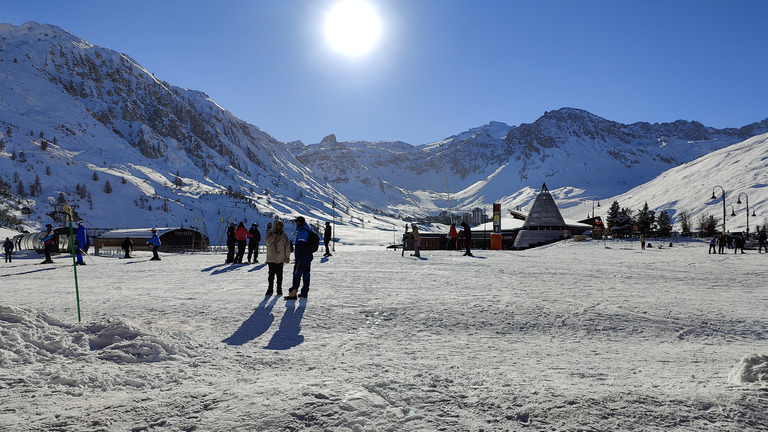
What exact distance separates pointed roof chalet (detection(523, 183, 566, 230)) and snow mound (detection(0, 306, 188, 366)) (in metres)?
44.5

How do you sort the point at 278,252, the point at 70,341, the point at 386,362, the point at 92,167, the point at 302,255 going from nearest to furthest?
the point at 386,362 → the point at 70,341 → the point at 302,255 → the point at 278,252 → the point at 92,167

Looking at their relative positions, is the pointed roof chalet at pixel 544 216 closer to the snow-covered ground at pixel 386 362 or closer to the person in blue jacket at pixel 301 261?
the snow-covered ground at pixel 386 362

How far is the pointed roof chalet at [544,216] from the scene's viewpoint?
44906mm

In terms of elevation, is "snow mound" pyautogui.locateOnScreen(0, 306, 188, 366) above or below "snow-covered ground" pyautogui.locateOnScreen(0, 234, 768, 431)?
above

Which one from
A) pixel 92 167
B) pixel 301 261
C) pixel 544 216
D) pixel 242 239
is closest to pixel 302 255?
pixel 301 261

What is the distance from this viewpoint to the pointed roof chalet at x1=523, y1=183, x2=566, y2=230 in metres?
44.9

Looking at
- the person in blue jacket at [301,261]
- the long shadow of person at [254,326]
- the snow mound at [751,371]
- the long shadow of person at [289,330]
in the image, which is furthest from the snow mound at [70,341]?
the snow mound at [751,371]

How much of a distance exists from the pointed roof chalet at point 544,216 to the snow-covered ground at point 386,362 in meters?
37.3

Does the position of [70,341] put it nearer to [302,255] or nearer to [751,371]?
[302,255]

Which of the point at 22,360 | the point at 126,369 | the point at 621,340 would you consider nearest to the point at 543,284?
the point at 621,340

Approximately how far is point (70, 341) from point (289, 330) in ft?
8.25

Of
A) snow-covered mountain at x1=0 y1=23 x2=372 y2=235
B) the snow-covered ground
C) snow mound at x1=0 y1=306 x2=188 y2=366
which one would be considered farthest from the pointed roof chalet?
snow-covered mountain at x1=0 y1=23 x2=372 y2=235

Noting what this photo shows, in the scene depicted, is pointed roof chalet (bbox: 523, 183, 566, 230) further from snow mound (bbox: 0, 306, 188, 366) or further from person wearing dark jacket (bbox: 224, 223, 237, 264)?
snow mound (bbox: 0, 306, 188, 366)

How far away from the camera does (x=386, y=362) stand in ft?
14.8
